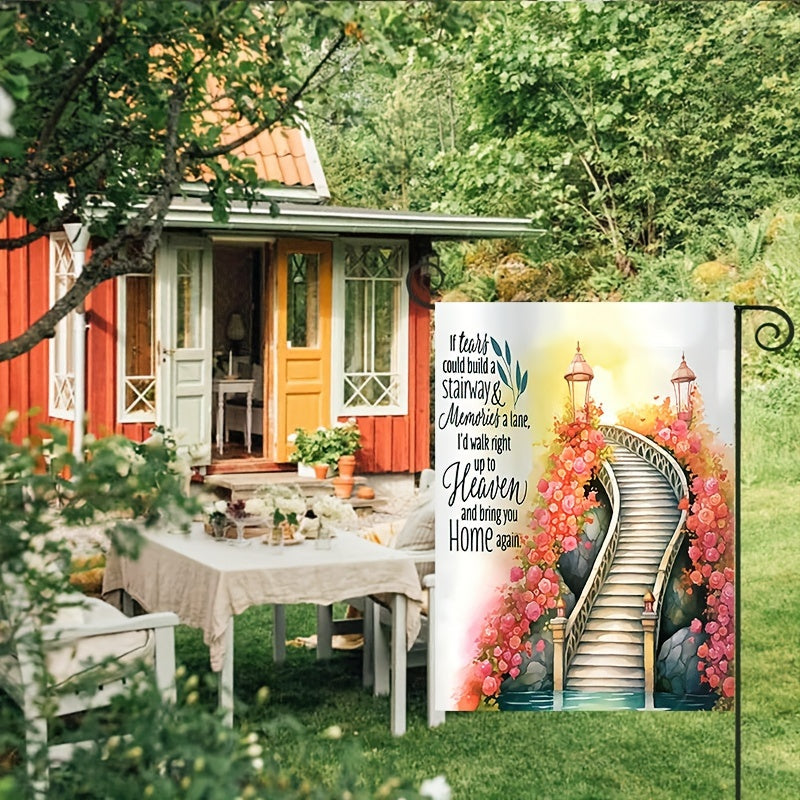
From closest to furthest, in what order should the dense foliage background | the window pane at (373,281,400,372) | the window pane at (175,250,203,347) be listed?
the window pane at (175,250,203,347)
the window pane at (373,281,400,372)
the dense foliage background

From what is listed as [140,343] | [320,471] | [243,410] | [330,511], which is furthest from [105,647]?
[243,410]

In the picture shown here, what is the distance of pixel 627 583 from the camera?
16.3ft

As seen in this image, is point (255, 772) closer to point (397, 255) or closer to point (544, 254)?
point (397, 255)

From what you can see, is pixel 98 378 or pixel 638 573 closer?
pixel 638 573

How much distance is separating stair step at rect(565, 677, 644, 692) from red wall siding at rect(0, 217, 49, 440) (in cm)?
740

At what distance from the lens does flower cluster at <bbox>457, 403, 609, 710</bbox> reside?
496cm

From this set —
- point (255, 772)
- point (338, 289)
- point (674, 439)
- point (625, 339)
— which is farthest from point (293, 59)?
point (338, 289)

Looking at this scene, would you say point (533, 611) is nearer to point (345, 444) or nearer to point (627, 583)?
point (627, 583)

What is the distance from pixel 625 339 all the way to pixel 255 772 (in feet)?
8.77

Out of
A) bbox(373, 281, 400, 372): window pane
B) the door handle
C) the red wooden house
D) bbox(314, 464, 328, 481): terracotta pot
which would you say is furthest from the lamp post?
bbox(373, 281, 400, 372): window pane

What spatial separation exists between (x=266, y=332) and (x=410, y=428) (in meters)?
1.59

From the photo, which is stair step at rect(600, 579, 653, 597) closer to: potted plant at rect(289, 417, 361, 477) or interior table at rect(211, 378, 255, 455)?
potted plant at rect(289, 417, 361, 477)

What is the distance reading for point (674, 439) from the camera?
4.92 metres

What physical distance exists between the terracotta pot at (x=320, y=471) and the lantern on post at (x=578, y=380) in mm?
6985
